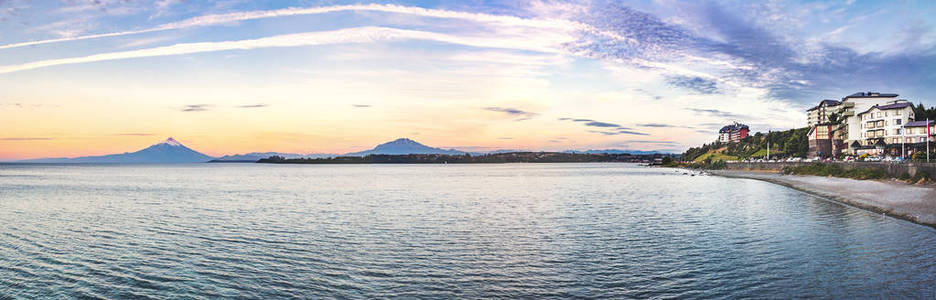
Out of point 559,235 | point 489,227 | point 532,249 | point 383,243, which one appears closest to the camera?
point 532,249

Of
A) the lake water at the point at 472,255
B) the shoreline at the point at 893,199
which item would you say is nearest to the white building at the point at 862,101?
the shoreline at the point at 893,199

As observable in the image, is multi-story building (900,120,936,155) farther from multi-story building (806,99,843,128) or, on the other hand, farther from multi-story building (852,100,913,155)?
multi-story building (806,99,843,128)

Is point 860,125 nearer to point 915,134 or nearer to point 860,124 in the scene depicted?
point 860,124

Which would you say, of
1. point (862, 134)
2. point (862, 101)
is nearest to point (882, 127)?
point (862, 134)

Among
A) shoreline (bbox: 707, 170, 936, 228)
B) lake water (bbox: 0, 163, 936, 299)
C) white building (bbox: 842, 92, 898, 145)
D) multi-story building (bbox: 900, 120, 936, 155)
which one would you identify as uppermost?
white building (bbox: 842, 92, 898, 145)

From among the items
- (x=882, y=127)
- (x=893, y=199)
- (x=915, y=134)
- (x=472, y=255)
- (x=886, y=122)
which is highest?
(x=886, y=122)

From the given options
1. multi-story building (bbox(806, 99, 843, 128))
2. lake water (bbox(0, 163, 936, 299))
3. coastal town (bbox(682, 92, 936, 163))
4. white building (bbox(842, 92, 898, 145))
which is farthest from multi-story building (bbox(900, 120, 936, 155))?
lake water (bbox(0, 163, 936, 299))

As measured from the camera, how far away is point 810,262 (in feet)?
72.7

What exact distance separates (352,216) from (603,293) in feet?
91.3

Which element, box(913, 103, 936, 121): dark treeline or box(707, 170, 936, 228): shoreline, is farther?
box(913, 103, 936, 121): dark treeline

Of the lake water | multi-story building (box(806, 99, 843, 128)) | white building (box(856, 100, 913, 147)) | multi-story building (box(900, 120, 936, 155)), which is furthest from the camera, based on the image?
multi-story building (box(806, 99, 843, 128))

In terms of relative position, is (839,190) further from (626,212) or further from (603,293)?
(603,293)

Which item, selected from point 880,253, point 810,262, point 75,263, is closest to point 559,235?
point 810,262

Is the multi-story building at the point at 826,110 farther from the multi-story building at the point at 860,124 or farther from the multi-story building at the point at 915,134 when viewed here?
the multi-story building at the point at 915,134
